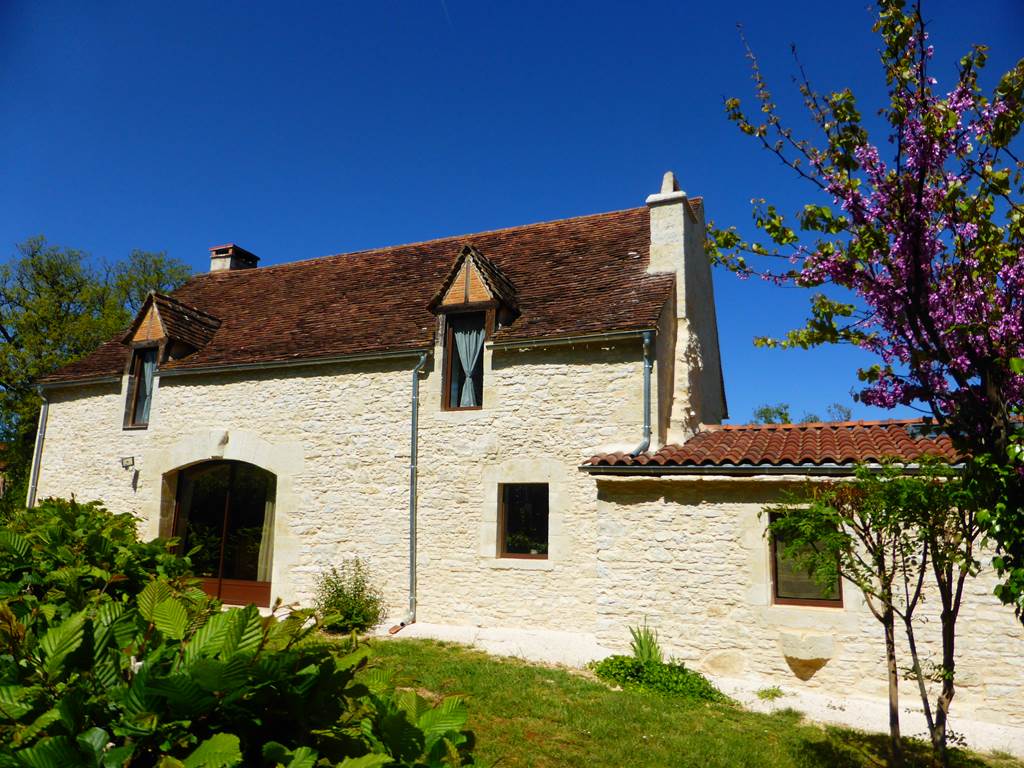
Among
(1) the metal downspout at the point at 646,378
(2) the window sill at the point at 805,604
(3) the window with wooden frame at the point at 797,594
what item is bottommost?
(2) the window sill at the point at 805,604

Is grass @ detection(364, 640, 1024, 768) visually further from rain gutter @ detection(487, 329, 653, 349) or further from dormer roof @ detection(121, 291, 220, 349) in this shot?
dormer roof @ detection(121, 291, 220, 349)

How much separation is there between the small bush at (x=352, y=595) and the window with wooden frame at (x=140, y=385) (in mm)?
5636

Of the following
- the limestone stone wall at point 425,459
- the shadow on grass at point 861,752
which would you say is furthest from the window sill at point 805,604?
the limestone stone wall at point 425,459

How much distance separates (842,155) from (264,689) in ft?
14.9

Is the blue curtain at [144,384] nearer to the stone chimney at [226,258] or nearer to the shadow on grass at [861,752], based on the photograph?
the stone chimney at [226,258]

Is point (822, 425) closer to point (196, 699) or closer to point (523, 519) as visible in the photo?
Answer: point (523, 519)

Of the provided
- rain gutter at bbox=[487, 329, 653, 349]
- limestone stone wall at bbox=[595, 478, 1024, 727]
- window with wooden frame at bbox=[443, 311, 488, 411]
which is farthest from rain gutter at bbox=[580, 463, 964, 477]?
window with wooden frame at bbox=[443, 311, 488, 411]

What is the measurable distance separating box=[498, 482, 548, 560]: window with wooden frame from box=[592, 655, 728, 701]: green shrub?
2276 mm

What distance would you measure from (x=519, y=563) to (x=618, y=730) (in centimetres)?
371

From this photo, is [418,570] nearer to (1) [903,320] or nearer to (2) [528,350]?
(2) [528,350]

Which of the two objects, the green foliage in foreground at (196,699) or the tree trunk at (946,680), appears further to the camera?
the tree trunk at (946,680)

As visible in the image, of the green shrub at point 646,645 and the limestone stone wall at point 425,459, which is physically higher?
the limestone stone wall at point 425,459

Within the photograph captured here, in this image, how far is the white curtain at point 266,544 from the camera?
11633 mm

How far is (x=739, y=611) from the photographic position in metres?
7.89
